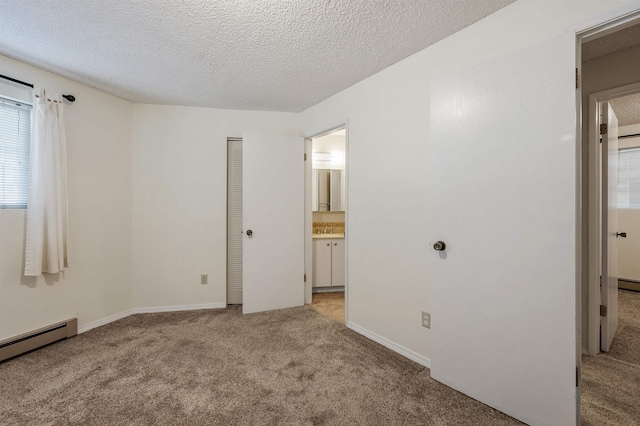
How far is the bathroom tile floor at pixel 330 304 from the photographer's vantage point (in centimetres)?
316

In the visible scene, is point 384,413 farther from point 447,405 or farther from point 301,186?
point 301,186

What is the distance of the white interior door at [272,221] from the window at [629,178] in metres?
5.07

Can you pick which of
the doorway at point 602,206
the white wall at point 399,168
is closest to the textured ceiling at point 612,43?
the doorway at point 602,206

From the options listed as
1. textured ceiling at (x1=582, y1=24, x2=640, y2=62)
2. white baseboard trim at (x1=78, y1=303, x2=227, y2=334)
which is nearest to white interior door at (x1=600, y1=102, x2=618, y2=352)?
textured ceiling at (x1=582, y1=24, x2=640, y2=62)

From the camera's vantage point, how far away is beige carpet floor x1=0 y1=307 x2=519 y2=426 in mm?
1565

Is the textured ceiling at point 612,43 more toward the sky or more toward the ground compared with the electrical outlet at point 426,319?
more toward the sky

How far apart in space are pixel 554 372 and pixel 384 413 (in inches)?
35.0

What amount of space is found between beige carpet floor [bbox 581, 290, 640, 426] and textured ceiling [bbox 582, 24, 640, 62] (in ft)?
7.53

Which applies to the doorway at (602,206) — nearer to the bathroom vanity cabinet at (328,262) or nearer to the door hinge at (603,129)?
the door hinge at (603,129)

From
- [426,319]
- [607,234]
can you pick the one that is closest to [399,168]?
[426,319]

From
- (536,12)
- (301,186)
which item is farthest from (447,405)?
(301,186)

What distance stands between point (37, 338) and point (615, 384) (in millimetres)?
4262

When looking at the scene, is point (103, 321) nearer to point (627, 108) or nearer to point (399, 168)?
point (399, 168)

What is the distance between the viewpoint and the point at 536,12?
1.57 meters
